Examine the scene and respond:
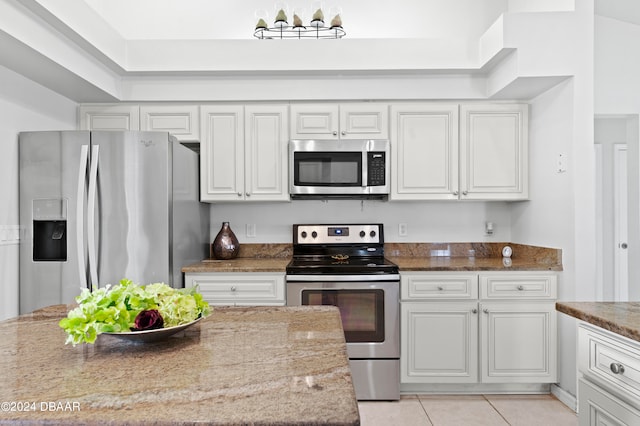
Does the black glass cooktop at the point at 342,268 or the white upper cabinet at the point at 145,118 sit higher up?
the white upper cabinet at the point at 145,118

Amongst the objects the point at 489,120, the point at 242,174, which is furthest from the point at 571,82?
the point at 242,174

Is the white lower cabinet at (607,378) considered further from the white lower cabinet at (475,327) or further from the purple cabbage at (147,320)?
the white lower cabinet at (475,327)

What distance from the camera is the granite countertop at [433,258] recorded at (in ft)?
10.1

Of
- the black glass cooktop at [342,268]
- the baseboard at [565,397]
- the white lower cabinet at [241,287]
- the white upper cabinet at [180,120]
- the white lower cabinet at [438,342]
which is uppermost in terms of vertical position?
the white upper cabinet at [180,120]

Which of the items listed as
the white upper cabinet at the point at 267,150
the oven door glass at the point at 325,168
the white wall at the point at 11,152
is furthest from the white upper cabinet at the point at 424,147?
the white wall at the point at 11,152

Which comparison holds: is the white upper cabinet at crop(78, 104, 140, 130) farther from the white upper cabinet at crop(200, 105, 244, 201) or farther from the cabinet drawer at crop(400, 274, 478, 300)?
the cabinet drawer at crop(400, 274, 478, 300)

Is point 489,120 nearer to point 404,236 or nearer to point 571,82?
point 571,82

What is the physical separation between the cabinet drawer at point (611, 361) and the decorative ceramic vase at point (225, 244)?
8.30 ft

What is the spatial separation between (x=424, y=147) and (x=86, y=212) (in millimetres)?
2334

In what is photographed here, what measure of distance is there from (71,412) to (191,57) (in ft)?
9.50

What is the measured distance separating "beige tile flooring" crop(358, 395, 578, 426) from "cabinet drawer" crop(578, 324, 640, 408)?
4.57ft

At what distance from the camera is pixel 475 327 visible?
10.1 feet

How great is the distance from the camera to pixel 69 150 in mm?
2814

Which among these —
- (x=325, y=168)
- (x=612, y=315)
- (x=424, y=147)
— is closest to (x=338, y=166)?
(x=325, y=168)
